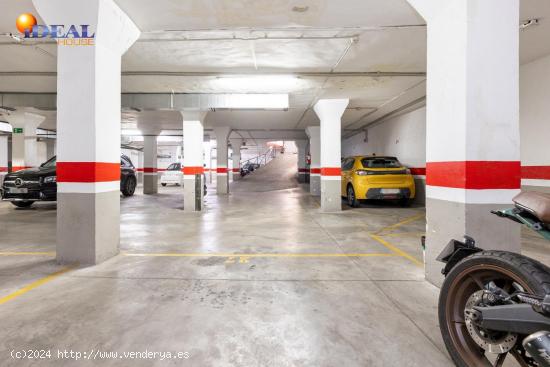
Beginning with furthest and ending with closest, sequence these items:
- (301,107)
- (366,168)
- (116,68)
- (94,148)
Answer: (301,107) < (366,168) < (116,68) < (94,148)

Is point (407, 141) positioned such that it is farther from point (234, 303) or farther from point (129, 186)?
point (129, 186)

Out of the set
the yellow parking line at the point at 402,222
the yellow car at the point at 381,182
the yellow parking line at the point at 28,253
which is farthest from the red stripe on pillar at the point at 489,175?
the yellow car at the point at 381,182

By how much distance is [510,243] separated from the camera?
225 cm

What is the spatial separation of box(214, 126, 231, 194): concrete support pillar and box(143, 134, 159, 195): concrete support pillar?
3.18 metres

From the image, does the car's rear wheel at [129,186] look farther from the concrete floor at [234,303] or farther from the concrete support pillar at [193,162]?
the concrete floor at [234,303]

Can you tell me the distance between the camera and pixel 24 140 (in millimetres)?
10438

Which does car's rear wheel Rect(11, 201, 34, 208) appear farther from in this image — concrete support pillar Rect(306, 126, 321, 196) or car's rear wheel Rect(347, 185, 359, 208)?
concrete support pillar Rect(306, 126, 321, 196)

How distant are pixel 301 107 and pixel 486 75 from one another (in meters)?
6.73

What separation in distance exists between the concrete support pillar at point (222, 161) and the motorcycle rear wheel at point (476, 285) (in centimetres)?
1151

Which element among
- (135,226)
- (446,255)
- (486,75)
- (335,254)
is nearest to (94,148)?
(135,226)

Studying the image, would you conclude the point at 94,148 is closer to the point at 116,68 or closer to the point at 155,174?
the point at 116,68

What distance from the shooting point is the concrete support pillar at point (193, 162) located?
25.4 feet

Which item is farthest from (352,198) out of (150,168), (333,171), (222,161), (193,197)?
(150,168)

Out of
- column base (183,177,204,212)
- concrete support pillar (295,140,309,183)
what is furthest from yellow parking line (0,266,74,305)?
concrete support pillar (295,140,309,183)
